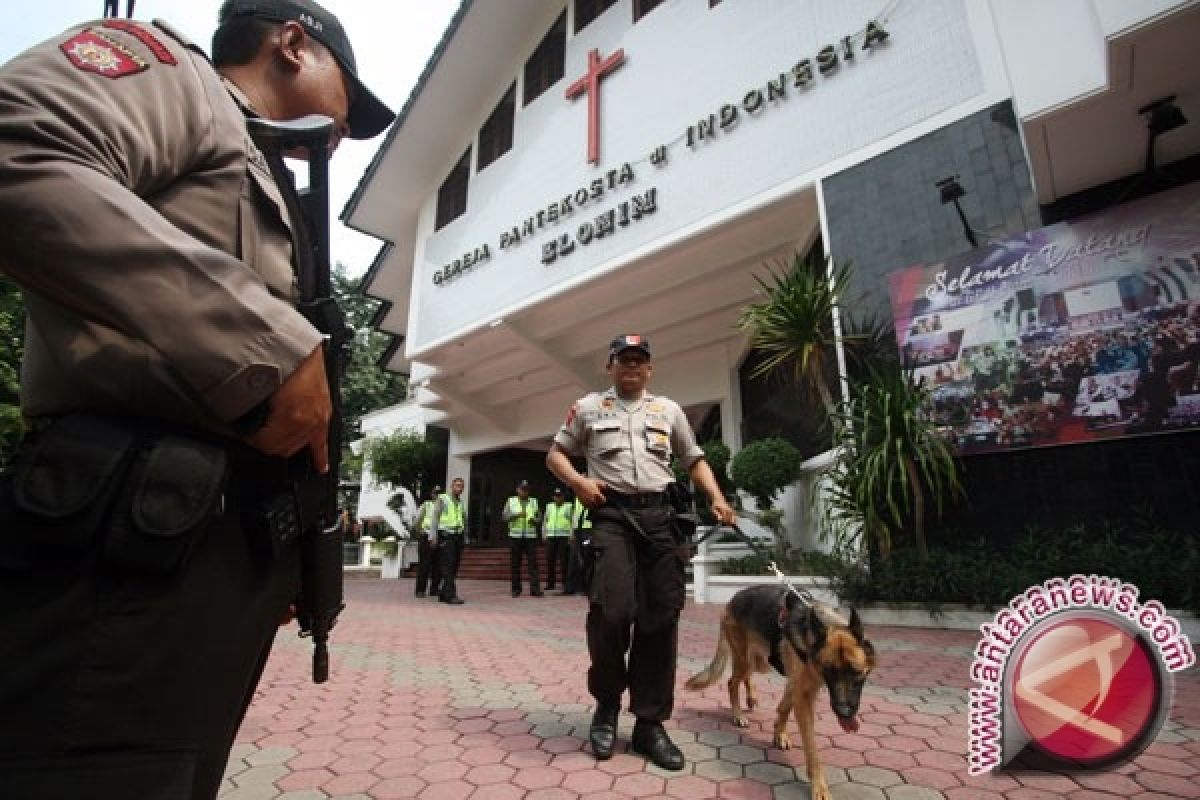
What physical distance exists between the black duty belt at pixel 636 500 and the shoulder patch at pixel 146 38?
7.26 ft

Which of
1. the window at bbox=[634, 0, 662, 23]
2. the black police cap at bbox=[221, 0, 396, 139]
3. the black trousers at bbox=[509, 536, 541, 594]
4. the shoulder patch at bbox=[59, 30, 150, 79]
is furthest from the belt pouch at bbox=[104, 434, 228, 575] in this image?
the window at bbox=[634, 0, 662, 23]

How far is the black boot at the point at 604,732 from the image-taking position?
2531 mm

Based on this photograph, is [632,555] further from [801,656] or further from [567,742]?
[567,742]

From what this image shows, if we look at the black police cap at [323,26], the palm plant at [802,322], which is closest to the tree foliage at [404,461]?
the palm plant at [802,322]

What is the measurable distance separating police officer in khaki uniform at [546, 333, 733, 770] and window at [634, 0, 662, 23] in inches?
438

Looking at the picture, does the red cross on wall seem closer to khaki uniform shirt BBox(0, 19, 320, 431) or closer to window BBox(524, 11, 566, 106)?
window BBox(524, 11, 566, 106)

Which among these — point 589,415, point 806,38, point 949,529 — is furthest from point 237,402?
point 806,38

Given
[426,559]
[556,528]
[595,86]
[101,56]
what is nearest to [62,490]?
[101,56]

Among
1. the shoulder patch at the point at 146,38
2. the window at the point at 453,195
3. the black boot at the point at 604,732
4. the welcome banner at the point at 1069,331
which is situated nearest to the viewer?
the shoulder patch at the point at 146,38

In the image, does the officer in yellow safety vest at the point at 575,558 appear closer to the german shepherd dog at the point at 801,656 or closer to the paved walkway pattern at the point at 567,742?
the paved walkway pattern at the point at 567,742

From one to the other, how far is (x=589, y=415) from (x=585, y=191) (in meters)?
9.50

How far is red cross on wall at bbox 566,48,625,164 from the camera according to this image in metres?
11.6

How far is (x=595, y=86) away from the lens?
1192 centimetres

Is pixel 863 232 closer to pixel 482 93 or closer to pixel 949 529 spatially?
pixel 949 529
